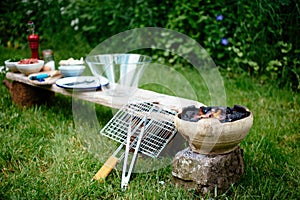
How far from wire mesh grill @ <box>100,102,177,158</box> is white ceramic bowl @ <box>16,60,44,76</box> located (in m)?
0.93

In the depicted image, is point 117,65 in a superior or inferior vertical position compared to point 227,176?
superior

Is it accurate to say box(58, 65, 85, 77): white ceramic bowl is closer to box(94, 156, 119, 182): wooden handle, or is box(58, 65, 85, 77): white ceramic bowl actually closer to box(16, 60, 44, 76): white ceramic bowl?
box(16, 60, 44, 76): white ceramic bowl

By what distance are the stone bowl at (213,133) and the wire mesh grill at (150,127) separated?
0.29 m

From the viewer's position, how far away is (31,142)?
2.36 metres

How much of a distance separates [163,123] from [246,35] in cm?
200

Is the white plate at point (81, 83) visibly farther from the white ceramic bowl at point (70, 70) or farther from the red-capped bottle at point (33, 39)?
the red-capped bottle at point (33, 39)

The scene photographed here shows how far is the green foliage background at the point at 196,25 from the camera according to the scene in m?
3.45

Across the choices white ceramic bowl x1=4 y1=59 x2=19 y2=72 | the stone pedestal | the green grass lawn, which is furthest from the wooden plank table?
white ceramic bowl x1=4 y1=59 x2=19 y2=72

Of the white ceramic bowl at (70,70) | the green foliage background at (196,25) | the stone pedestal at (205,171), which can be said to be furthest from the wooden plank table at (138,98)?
the green foliage background at (196,25)

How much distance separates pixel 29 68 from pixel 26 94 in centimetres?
26

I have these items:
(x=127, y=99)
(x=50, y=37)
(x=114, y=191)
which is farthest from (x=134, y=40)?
(x=114, y=191)

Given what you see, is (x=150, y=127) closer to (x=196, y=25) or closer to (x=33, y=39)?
(x=33, y=39)

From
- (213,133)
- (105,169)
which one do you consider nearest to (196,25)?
(105,169)

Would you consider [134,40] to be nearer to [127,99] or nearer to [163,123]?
[127,99]
